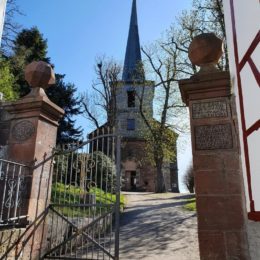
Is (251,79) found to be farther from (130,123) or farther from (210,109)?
(130,123)

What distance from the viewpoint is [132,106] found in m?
36.0

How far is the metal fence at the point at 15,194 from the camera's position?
16.0 feet

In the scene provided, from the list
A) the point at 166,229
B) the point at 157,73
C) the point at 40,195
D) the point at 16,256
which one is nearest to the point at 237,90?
the point at 40,195

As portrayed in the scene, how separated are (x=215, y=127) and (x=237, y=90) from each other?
0.76m

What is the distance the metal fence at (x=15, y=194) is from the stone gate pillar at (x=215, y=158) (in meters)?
2.92

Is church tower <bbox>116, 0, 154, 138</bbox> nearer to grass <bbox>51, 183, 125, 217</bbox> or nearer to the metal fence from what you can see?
grass <bbox>51, 183, 125, 217</bbox>

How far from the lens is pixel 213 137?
4.30 m

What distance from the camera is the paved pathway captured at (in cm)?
694

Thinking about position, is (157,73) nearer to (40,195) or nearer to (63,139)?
(63,139)

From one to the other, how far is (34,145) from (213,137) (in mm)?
3142

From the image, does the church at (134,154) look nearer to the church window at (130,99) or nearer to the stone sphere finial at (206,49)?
the church window at (130,99)

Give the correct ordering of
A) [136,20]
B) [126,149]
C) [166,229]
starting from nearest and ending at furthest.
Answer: [166,229]
[126,149]
[136,20]

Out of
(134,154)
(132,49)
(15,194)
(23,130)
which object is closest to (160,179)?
(134,154)

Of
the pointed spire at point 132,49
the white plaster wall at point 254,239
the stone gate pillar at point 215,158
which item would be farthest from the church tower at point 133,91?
the white plaster wall at point 254,239
